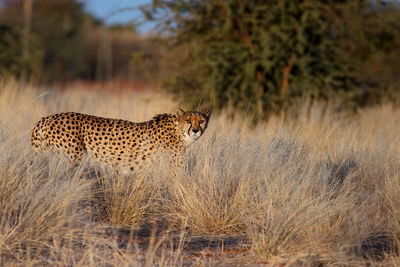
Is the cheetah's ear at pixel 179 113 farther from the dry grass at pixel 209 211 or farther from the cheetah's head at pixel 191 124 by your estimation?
the dry grass at pixel 209 211

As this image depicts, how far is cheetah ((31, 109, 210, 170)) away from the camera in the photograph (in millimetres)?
4625

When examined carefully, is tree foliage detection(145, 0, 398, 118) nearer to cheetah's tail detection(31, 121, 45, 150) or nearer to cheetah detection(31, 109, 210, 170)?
cheetah detection(31, 109, 210, 170)

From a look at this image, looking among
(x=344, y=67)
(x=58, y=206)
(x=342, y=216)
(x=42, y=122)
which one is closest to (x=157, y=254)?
(x=58, y=206)

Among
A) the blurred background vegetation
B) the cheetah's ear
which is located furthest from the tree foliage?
the cheetah's ear

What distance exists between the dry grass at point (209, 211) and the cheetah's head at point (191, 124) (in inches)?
6.0

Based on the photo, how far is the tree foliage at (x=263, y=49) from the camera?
8633 mm

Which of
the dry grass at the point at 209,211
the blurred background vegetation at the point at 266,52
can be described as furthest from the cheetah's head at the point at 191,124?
the blurred background vegetation at the point at 266,52

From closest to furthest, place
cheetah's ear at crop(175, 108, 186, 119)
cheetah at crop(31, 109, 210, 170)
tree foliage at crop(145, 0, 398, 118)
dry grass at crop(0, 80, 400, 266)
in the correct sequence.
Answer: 1. dry grass at crop(0, 80, 400, 266)
2. cheetah at crop(31, 109, 210, 170)
3. cheetah's ear at crop(175, 108, 186, 119)
4. tree foliage at crop(145, 0, 398, 118)

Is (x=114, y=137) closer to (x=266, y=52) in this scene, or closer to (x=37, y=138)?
(x=37, y=138)

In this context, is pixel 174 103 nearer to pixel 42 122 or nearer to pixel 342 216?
pixel 42 122

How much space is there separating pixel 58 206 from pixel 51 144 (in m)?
1.46

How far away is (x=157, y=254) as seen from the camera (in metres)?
3.15

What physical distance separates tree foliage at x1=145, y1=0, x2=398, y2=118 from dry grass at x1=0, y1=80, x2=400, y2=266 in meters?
3.93

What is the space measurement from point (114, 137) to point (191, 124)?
29.3 inches
